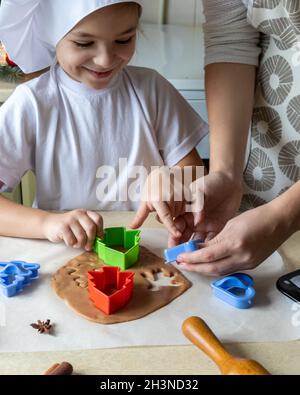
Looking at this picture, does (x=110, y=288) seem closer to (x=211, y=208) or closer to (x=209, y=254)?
(x=209, y=254)

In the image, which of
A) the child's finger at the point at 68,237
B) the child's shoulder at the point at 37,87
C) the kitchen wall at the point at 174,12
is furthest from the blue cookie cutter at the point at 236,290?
the kitchen wall at the point at 174,12

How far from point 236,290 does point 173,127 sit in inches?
17.0

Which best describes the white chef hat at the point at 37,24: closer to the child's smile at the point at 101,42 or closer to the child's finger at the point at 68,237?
the child's smile at the point at 101,42

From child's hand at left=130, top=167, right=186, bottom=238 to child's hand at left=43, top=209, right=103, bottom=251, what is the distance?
8cm

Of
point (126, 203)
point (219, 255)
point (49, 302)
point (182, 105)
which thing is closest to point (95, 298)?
point (49, 302)

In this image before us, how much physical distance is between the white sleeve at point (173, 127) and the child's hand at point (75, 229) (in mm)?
310

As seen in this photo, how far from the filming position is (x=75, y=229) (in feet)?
2.35

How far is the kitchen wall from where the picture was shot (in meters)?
1.64

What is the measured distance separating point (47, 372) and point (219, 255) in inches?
11.1

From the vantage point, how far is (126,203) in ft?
3.27

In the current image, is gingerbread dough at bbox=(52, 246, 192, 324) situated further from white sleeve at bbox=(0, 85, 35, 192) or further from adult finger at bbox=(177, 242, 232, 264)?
white sleeve at bbox=(0, 85, 35, 192)

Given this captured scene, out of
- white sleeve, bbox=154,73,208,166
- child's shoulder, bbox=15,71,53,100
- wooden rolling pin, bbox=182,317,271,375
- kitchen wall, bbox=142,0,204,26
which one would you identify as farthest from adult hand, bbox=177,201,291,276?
kitchen wall, bbox=142,0,204,26
